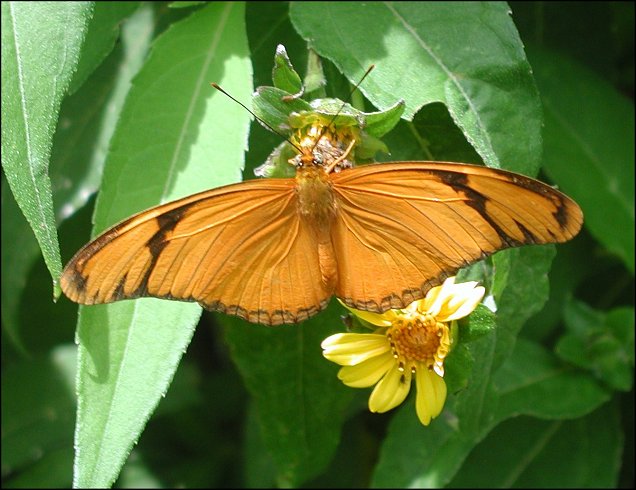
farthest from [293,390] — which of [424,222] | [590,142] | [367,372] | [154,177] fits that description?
[590,142]

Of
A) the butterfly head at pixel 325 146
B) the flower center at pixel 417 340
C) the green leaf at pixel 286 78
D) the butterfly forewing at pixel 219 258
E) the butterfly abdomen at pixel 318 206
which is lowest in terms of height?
the flower center at pixel 417 340

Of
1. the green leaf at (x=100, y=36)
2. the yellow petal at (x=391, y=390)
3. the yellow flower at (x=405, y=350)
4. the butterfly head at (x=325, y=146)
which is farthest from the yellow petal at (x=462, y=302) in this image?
the green leaf at (x=100, y=36)

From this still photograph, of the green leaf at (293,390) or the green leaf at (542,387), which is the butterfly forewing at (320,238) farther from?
the green leaf at (542,387)

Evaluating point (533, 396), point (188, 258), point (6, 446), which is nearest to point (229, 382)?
point (6, 446)

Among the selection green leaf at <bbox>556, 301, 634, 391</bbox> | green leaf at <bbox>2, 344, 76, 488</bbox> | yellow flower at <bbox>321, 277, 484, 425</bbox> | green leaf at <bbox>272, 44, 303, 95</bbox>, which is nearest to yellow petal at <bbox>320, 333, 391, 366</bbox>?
yellow flower at <bbox>321, 277, 484, 425</bbox>

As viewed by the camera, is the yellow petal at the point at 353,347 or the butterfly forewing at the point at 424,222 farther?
the yellow petal at the point at 353,347

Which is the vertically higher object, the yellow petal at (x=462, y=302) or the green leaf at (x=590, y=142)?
the green leaf at (x=590, y=142)

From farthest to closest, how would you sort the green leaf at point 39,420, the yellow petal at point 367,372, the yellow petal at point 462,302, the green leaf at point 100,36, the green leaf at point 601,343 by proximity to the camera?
the green leaf at point 39,420, the green leaf at point 601,343, the green leaf at point 100,36, the yellow petal at point 367,372, the yellow petal at point 462,302
